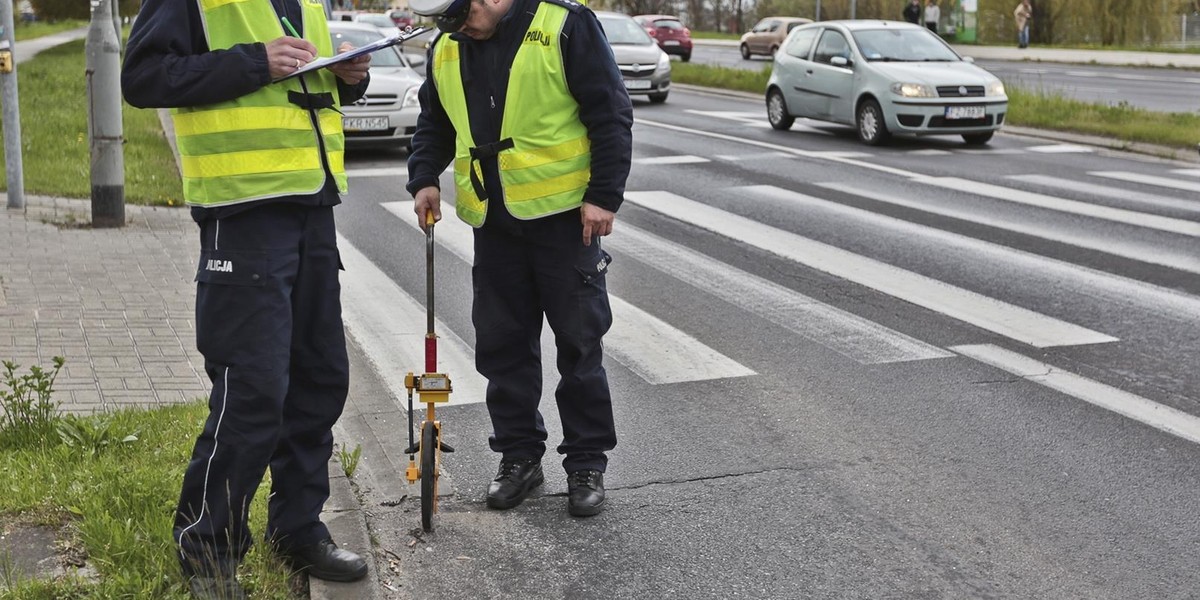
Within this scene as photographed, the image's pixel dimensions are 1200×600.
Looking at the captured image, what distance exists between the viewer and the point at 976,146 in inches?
673

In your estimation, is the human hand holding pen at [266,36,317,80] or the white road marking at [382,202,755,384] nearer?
the human hand holding pen at [266,36,317,80]

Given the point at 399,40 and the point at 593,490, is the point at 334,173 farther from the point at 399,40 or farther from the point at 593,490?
the point at 593,490

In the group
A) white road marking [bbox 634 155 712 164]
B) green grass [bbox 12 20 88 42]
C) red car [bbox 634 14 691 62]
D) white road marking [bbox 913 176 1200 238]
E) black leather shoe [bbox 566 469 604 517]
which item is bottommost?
black leather shoe [bbox 566 469 604 517]

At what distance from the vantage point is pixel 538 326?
484 cm

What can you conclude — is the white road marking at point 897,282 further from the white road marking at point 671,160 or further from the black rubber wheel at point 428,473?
the black rubber wheel at point 428,473

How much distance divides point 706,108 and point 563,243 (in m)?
19.2

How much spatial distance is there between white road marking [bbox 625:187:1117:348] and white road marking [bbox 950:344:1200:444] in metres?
0.38

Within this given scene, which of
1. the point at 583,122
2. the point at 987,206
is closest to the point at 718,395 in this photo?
the point at 583,122

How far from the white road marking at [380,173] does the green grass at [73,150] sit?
1.80 meters

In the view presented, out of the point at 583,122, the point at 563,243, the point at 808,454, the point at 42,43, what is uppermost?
the point at 42,43

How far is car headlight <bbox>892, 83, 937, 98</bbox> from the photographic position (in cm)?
1664

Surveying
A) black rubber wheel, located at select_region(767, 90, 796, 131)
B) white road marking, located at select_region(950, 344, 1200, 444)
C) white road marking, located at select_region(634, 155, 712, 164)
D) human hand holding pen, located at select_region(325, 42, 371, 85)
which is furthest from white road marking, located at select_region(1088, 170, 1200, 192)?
human hand holding pen, located at select_region(325, 42, 371, 85)

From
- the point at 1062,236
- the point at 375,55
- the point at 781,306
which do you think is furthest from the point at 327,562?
the point at 375,55

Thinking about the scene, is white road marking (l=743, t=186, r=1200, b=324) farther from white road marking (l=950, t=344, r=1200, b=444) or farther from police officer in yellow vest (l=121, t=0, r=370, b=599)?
police officer in yellow vest (l=121, t=0, r=370, b=599)
